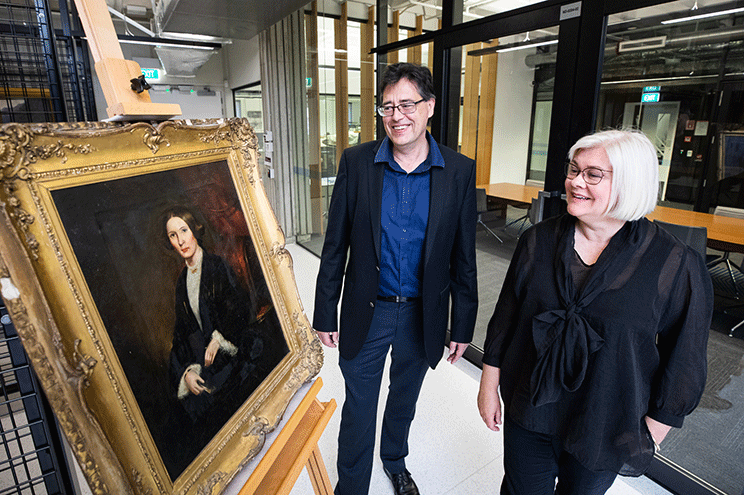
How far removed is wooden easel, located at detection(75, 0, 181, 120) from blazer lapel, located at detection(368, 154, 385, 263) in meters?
0.74

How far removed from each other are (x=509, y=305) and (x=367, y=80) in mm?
3847

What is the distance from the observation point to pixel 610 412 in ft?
3.91

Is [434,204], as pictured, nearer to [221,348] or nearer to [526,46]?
[221,348]

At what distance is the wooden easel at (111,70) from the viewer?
95 cm

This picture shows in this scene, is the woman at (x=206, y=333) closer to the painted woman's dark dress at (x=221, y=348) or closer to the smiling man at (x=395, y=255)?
the painted woman's dark dress at (x=221, y=348)

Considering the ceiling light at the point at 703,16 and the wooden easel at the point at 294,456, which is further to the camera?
the ceiling light at the point at 703,16

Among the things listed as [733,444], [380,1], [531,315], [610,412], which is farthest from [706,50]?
[380,1]

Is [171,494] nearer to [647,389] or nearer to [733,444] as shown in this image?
[647,389]

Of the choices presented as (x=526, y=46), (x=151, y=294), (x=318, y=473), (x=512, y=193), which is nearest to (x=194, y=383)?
(x=151, y=294)

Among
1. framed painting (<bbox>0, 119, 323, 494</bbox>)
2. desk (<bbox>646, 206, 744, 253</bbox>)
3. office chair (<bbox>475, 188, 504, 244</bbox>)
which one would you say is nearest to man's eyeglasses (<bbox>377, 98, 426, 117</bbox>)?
framed painting (<bbox>0, 119, 323, 494</bbox>)

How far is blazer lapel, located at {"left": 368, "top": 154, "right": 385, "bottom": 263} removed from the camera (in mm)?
1566

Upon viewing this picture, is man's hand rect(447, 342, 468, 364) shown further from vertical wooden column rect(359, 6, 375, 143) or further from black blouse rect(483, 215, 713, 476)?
vertical wooden column rect(359, 6, 375, 143)

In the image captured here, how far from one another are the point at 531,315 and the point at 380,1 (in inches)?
141

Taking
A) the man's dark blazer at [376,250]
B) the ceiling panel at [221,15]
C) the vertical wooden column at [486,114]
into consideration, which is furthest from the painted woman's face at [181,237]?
the ceiling panel at [221,15]
